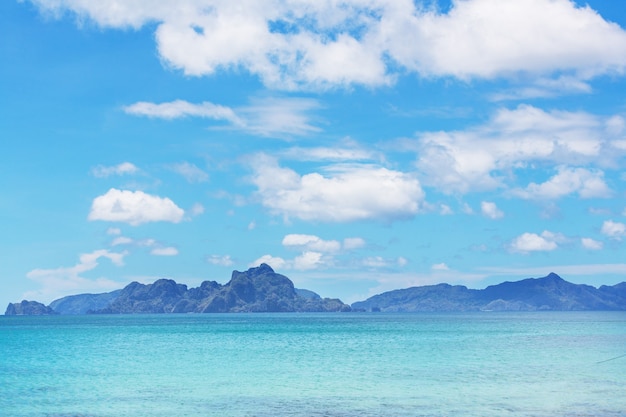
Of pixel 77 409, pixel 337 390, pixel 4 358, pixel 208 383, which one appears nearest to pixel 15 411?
pixel 77 409

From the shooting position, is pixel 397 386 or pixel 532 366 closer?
pixel 397 386

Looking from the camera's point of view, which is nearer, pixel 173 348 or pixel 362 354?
pixel 362 354

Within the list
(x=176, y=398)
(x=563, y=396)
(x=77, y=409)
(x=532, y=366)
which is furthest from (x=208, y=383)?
(x=532, y=366)

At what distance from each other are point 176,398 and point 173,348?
53.4m

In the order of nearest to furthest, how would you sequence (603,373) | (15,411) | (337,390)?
(15,411) → (337,390) → (603,373)

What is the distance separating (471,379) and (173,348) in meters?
55.2

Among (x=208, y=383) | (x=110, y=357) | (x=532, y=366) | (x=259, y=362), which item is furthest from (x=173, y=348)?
(x=532, y=366)

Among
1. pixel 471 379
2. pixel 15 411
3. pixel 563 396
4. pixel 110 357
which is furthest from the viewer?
pixel 110 357

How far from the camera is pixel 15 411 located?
145 feet

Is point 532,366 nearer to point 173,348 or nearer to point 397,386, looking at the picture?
point 397,386

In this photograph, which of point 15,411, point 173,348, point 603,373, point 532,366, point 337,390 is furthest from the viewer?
point 173,348

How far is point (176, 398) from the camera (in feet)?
162

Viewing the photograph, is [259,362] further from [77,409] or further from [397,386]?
[77,409]

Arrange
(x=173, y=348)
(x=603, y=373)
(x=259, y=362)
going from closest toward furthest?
(x=603, y=373), (x=259, y=362), (x=173, y=348)
